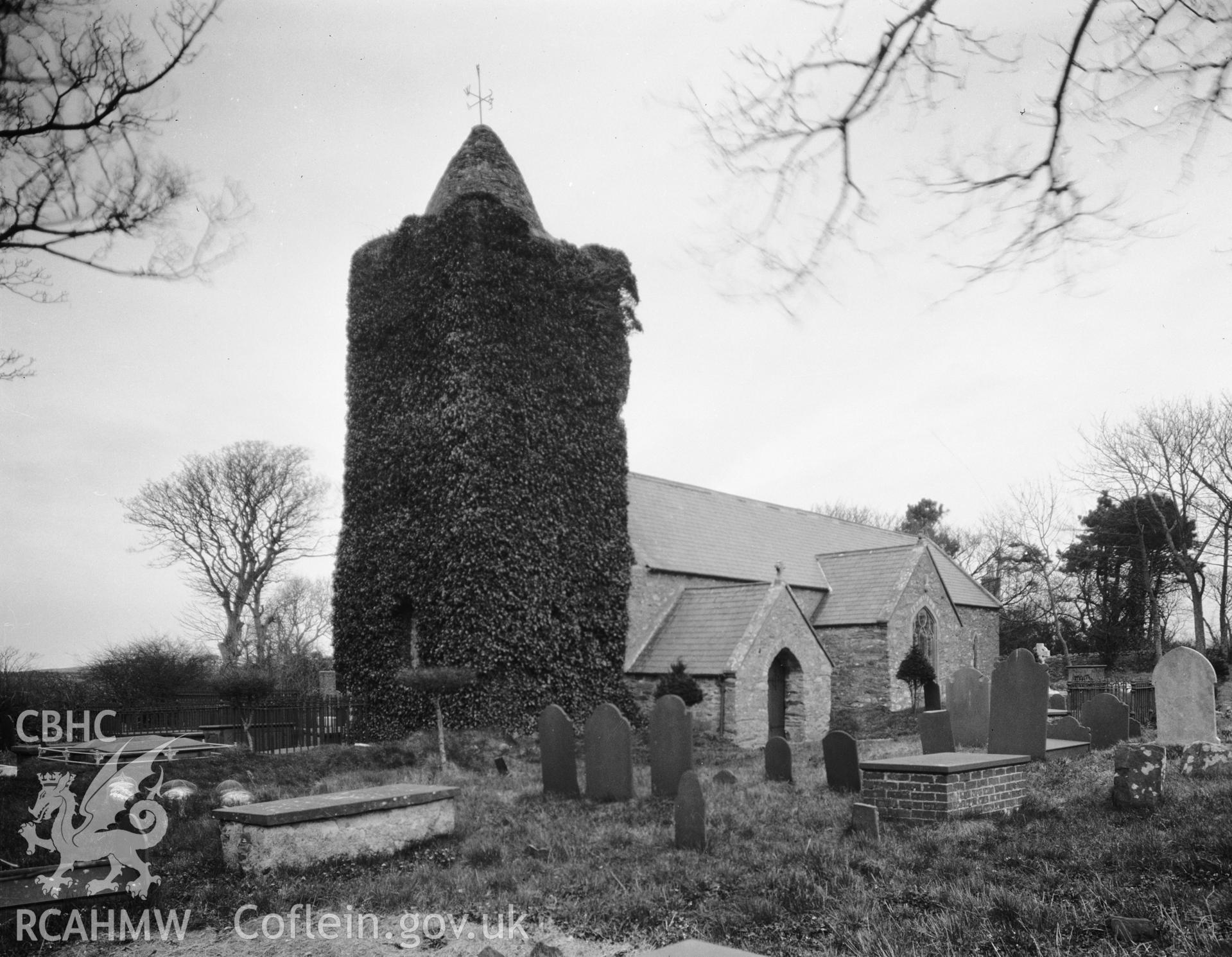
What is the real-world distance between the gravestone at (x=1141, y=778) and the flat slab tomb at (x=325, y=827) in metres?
6.14

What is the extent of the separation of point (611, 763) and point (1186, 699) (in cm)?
836

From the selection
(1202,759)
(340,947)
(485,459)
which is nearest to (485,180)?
(485,459)

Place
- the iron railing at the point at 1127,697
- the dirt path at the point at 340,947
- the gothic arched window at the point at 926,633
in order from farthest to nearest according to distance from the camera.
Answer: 1. the gothic arched window at the point at 926,633
2. the iron railing at the point at 1127,697
3. the dirt path at the point at 340,947

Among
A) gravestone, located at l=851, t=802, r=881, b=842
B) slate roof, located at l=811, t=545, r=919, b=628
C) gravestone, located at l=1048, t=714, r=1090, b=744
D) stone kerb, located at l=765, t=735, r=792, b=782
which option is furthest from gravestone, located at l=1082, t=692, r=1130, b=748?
slate roof, located at l=811, t=545, r=919, b=628

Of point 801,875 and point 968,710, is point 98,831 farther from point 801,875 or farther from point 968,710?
point 968,710

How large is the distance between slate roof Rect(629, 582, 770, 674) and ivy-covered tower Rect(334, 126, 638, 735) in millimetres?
1048

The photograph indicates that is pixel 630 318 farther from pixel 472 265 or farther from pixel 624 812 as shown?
pixel 624 812

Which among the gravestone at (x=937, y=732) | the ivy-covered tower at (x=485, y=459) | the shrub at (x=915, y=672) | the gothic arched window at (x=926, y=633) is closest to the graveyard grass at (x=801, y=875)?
the gravestone at (x=937, y=732)

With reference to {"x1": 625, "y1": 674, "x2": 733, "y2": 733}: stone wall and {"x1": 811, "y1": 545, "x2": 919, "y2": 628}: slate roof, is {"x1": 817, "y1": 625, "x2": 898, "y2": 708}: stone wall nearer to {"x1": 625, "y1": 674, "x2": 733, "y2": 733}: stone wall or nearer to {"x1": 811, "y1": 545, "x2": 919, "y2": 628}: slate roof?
{"x1": 811, "y1": 545, "x2": 919, "y2": 628}: slate roof

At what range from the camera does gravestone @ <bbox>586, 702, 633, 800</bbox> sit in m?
10.5

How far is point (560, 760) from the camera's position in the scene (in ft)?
36.3

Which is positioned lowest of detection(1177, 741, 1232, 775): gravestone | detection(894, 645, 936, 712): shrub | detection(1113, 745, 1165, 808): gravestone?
detection(894, 645, 936, 712): shrub

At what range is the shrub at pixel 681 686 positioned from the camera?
18.7 meters

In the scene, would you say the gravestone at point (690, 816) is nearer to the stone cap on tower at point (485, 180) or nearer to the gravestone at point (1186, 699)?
the gravestone at point (1186, 699)
